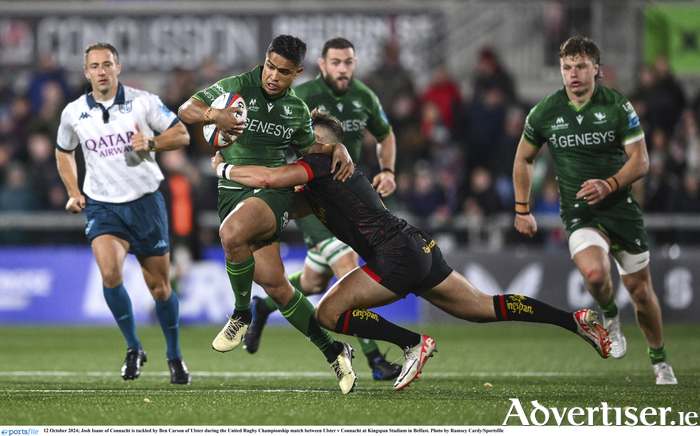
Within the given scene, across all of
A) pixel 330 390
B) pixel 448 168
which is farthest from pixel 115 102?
pixel 448 168

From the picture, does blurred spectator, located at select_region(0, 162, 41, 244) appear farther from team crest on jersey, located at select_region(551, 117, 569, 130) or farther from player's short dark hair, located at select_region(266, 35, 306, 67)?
team crest on jersey, located at select_region(551, 117, 569, 130)

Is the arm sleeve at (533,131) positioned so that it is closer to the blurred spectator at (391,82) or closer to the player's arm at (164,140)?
the player's arm at (164,140)

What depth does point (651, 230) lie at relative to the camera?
43.9 ft

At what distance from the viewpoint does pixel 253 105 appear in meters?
6.29

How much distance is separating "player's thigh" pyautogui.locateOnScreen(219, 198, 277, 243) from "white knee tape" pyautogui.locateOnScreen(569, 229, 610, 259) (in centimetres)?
239

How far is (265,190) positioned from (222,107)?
642 millimetres

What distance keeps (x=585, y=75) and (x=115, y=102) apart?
3.60 meters

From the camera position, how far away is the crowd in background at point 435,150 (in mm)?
13391

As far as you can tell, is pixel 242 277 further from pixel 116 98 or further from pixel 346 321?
pixel 116 98

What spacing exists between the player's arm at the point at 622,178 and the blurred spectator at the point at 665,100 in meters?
8.29

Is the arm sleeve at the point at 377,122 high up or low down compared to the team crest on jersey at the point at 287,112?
down

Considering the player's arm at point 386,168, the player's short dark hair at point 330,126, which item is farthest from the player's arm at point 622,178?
the player's short dark hair at point 330,126

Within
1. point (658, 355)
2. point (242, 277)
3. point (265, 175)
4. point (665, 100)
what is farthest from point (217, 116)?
point (665, 100)

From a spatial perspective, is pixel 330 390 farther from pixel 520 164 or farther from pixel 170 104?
pixel 170 104
